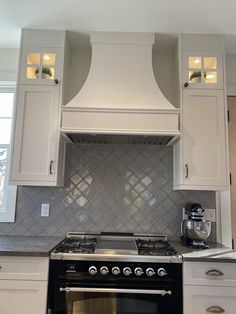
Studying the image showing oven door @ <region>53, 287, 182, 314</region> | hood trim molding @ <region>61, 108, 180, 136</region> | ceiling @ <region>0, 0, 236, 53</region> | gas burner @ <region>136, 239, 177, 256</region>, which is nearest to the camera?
oven door @ <region>53, 287, 182, 314</region>

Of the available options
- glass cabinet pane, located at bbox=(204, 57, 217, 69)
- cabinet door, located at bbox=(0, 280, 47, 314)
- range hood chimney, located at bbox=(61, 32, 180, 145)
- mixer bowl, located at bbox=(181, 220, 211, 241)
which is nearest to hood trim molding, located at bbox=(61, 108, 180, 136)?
range hood chimney, located at bbox=(61, 32, 180, 145)

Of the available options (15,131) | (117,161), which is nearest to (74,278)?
(117,161)

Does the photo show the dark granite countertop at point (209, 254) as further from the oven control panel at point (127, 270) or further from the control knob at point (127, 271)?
the control knob at point (127, 271)

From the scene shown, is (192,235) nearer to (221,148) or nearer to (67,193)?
(221,148)

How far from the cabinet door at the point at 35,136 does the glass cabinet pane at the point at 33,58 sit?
263mm

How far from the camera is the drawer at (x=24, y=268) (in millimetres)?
1807

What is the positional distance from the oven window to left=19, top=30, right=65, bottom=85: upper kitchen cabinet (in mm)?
1814

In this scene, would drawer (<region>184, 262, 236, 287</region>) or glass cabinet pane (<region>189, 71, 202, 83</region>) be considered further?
glass cabinet pane (<region>189, 71, 202, 83</region>)

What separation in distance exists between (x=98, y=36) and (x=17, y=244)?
1918 mm

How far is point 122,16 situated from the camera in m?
2.18

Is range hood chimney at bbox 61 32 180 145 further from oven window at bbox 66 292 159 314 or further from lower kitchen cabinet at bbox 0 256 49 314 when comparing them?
oven window at bbox 66 292 159 314

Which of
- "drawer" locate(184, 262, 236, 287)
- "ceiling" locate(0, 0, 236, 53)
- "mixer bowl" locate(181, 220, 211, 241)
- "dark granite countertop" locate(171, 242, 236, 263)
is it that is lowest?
"drawer" locate(184, 262, 236, 287)

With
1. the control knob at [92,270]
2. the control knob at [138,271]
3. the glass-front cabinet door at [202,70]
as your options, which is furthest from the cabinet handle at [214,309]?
the glass-front cabinet door at [202,70]

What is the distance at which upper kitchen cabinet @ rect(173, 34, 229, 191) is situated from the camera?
222cm
